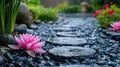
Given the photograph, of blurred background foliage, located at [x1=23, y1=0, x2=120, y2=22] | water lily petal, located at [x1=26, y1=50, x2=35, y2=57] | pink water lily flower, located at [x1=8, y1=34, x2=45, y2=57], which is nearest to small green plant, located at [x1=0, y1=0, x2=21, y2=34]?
pink water lily flower, located at [x1=8, y1=34, x2=45, y2=57]

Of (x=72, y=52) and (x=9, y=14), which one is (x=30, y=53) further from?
(x=9, y=14)

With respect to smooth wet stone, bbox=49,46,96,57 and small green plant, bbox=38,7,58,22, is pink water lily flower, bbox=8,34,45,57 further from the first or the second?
small green plant, bbox=38,7,58,22

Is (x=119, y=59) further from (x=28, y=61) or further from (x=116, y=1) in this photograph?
(x=116, y=1)

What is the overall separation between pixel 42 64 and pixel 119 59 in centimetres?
77

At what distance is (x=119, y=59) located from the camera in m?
2.21

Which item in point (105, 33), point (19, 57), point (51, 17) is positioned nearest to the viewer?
point (19, 57)

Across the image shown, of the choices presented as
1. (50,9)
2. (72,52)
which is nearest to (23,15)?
(72,52)

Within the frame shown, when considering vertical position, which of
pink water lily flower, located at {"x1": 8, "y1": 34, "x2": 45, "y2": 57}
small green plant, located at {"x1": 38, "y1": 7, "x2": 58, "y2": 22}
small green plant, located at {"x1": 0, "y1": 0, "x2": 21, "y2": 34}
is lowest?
small green plant, located at {"x1": 38, "y1": 7, "x2": 58, "y2": 22}

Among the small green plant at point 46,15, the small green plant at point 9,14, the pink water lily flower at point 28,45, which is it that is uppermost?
the small green plant at point 9,14

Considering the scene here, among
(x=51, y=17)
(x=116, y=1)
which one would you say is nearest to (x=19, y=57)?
(x=51, y=17)

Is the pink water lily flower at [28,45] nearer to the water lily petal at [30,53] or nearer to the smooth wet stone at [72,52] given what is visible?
the water lily petal at [30,53]

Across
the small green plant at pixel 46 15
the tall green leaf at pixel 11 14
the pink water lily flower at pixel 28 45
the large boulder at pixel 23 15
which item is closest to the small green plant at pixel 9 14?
the tall green leaf at pixel 11 14

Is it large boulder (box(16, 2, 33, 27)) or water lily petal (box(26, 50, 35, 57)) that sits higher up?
large boulder (box(16, 2, 33, 27))

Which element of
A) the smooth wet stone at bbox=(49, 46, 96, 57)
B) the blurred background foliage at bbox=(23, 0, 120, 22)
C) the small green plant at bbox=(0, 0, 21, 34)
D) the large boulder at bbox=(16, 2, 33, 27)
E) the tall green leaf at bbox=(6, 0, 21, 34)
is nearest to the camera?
the smooth wet stone at bbox=(49, 46, 96, 57)
